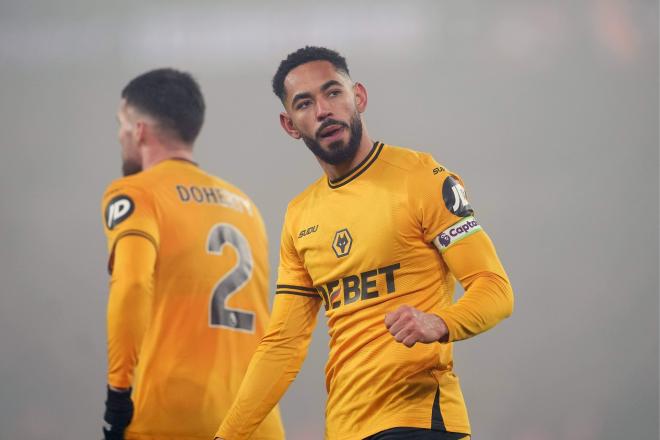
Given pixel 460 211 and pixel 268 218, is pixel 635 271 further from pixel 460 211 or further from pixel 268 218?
pixel 460 211

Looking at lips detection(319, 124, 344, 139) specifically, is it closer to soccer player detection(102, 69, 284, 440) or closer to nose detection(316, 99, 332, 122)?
nose detection(316, 99, 332, 122)

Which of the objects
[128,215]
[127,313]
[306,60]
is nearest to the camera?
[306,60]

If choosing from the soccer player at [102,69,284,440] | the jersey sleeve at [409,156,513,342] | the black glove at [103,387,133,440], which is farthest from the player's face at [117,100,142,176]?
the jersey sleeve at [409,156,513,342]

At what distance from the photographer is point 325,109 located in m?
2.74

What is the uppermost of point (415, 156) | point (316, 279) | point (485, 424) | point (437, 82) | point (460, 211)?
point (437, 82)

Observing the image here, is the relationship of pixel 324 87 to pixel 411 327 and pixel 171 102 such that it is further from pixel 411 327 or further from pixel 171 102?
pixel 171 102

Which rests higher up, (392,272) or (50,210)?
(50,210)

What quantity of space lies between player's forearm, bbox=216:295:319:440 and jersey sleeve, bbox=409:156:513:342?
1.73ft

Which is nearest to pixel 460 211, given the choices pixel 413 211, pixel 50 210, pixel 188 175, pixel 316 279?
pixel 413 211

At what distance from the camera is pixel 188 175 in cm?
369

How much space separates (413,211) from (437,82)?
9.63ft

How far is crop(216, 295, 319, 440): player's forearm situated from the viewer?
2.73 m

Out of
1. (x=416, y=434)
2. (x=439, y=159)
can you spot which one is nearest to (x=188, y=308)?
(x=416, y=434)

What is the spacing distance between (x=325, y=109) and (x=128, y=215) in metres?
1.02
